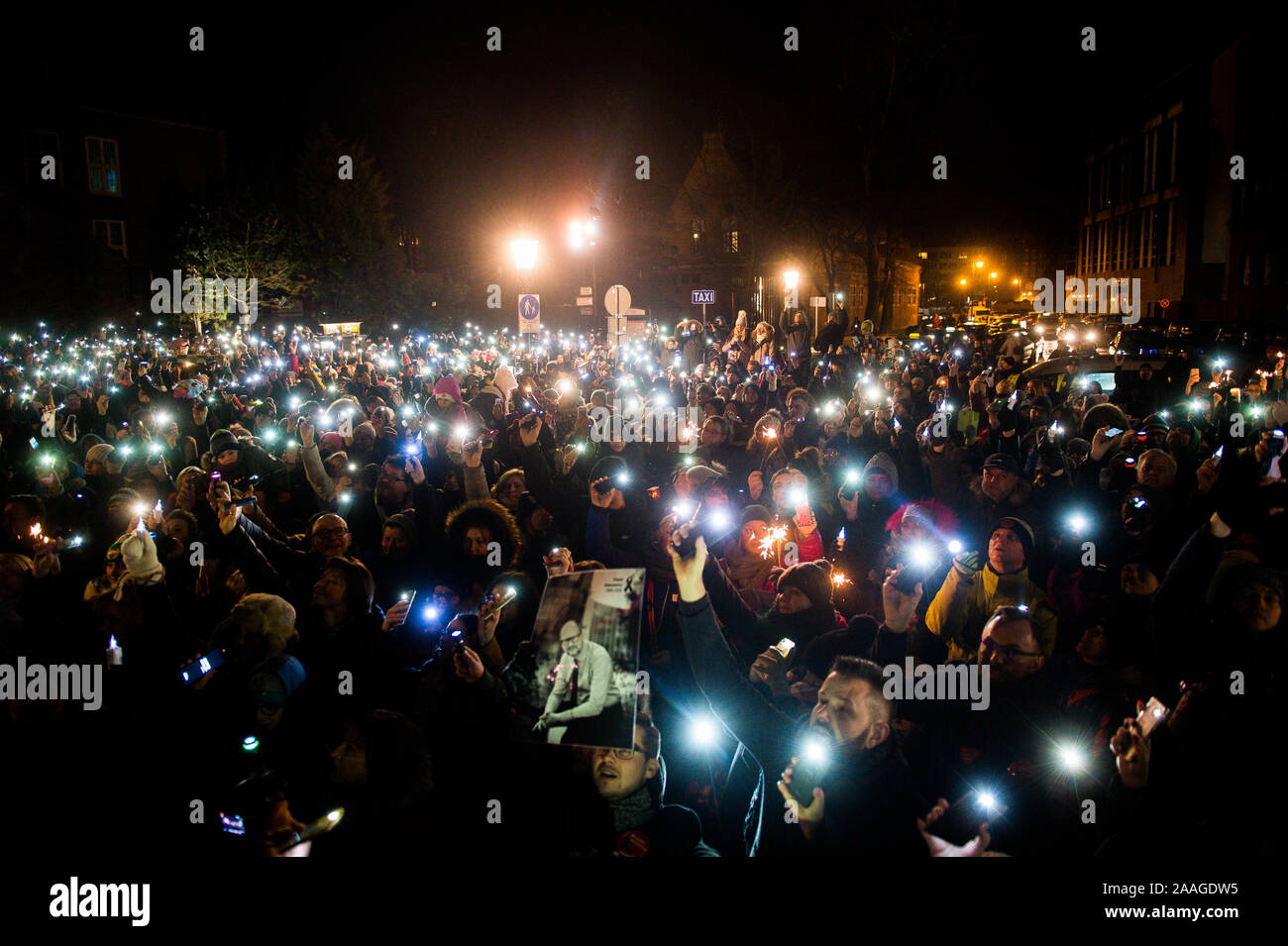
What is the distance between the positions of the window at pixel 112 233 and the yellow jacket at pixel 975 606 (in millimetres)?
35580

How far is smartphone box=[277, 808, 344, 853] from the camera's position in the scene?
3.11 metres

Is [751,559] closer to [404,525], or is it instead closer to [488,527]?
[488,527]

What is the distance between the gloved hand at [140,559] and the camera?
183 inches

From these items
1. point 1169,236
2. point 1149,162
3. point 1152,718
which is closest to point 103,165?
point 1152,718

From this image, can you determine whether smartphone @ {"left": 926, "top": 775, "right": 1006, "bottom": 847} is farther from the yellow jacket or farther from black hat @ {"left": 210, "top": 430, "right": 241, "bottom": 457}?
black hat @ {"left": 210, "top": 430, "right": 241, "bottom": 457}

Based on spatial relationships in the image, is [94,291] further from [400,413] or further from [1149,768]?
[1149,768]

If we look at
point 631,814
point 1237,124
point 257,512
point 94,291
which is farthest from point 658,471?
point 1237,124

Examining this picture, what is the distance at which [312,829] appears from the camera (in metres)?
3.19

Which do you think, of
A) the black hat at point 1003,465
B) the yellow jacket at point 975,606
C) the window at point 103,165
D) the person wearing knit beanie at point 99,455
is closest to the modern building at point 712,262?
the window at point 103,165

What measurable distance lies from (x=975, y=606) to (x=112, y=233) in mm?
37422

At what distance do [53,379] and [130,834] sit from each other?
1530 cm

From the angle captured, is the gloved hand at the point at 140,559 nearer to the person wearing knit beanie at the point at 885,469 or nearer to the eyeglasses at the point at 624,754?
the eyeglasses at the point at 624,754

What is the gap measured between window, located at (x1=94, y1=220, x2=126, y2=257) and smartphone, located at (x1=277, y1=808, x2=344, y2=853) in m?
35.0

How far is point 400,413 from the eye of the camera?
11.6 m
